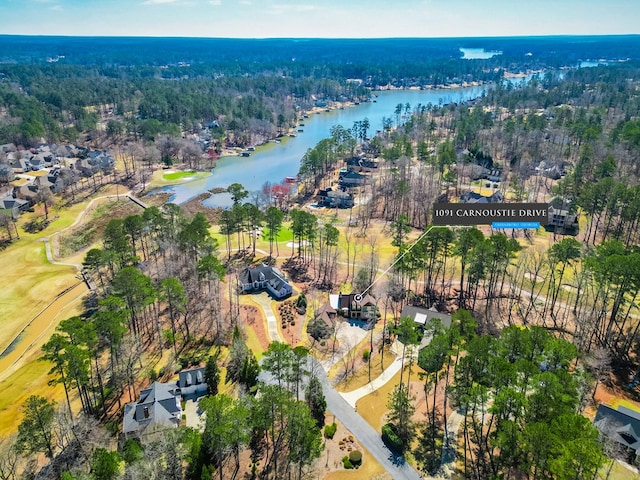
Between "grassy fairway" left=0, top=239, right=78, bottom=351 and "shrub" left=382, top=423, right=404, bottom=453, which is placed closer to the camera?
"shrub" left=382, top=423, right=404, bottom=453

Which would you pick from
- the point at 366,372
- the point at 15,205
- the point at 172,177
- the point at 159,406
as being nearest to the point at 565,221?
the point at 366,372

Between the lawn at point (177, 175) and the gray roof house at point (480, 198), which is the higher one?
the gray roof house at point (480, 198)

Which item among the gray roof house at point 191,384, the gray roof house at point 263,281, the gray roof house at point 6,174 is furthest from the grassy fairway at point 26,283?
the gray roof house at point 6,174

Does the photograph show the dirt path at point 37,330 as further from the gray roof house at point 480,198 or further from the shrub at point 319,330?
the gray roof house at point 480,198

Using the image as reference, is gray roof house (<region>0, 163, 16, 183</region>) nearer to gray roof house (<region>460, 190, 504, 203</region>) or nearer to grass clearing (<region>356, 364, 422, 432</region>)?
grass clearing (<region>356, 364, 422, 432</region>)

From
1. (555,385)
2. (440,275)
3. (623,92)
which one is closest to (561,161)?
(440,275)

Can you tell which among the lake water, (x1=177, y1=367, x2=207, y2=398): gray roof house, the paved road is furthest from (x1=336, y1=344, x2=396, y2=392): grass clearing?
the lake water
